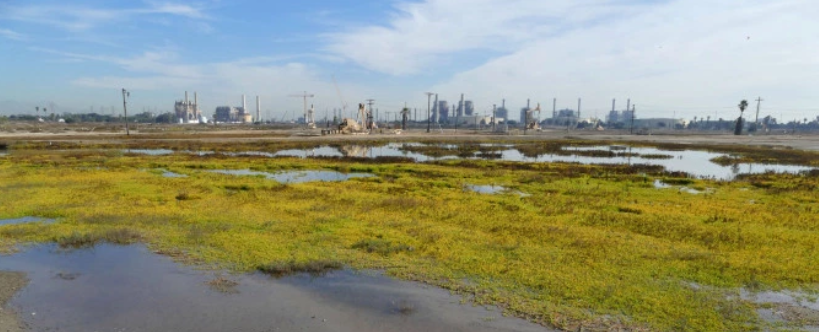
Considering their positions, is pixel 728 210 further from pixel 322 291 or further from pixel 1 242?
pixel 1 242

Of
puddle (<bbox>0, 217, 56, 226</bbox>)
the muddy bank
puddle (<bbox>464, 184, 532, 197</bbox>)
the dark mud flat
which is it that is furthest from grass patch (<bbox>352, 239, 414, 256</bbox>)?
puddle (<bbox>0, 217, 56, 226</bbox>)

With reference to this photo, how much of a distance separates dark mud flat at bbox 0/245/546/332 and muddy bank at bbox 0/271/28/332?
0.13 m

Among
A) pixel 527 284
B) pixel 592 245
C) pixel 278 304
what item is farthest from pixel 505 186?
pixel 278 304

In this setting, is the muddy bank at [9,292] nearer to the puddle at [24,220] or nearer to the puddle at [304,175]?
the puddle at [24,220]

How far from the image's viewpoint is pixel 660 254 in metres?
10.2

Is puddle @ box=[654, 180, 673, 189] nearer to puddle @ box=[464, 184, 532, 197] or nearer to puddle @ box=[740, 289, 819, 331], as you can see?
puddle @ box=[464, 184, 532, 197]

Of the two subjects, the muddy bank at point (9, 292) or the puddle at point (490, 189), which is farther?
the puddle at point (490, 189)

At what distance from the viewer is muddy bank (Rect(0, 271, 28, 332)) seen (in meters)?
6.78

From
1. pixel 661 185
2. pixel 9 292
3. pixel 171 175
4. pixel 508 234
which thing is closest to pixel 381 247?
pixel 508 234

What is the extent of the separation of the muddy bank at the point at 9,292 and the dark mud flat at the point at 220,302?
135 millimetres

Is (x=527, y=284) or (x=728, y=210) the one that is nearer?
(x=527, y=284)

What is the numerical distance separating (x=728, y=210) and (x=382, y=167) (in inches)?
762

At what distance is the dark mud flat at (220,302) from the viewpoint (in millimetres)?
7098

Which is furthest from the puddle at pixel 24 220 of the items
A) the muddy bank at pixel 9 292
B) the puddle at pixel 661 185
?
the puddle at pixel 661 185
